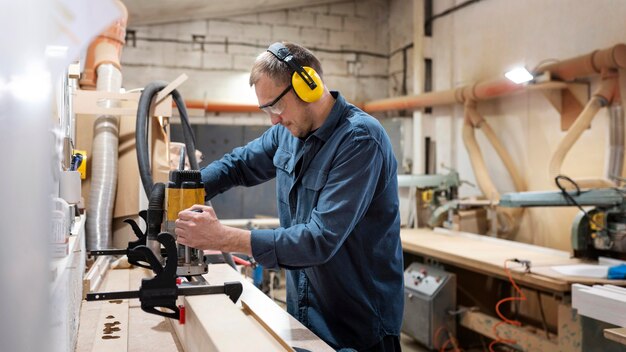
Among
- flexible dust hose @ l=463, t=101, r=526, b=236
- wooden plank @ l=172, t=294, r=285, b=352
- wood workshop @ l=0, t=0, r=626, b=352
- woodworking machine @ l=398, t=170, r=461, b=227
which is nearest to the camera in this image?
wood workshop @ l=0, t=0, r=626, b=352

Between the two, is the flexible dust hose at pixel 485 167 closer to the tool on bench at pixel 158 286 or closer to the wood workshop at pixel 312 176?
the wood workshop at pixel 312 176

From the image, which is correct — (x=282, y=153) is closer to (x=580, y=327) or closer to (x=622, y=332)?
(x=622, y=332)

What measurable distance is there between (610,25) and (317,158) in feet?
8.38

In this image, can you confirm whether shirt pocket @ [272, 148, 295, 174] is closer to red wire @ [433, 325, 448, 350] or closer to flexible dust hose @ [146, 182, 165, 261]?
flexible dust hose @ [146, 182, 165, 261]

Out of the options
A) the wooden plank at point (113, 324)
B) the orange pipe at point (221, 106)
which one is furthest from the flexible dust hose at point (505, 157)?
the wooden plank at point (113, 324)

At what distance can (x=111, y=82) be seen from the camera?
2.42 m

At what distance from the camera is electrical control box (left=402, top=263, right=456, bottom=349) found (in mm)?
3316

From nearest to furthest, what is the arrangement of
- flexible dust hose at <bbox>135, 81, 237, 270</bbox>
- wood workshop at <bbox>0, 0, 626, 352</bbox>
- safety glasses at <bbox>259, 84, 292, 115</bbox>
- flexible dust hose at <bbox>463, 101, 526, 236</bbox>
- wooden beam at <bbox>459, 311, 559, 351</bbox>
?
wood workshop at <bbox>0, 0, 626, 352</bbox> → safety glasses at <bbox>259, 84, 292, 115</bbox> → flexible dust hose at <bbox>135, 81, 237, 270</bbox> → wooden beam at <bbox>459, 311, 559, 351</bbox> → flexible dust hose at <bbox>463, 101, 526, 236</bbox>

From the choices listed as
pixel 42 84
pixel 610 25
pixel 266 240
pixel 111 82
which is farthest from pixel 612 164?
pixel 42 84

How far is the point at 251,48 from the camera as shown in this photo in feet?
17.4

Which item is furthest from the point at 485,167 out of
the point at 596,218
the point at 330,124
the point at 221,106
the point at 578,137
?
the point at 330,124

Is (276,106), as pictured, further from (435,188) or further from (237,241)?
(435,188)

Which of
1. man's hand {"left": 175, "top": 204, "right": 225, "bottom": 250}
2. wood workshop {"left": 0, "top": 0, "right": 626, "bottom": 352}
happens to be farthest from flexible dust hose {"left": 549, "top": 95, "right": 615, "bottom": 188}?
man's hand {"left": 175, "top": 204, "right": 225, "bottom": 250}

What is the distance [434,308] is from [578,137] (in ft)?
4.33
